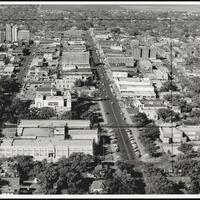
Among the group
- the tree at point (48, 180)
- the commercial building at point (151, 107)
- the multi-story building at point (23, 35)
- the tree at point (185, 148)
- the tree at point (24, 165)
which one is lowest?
the multi-story building at point (23, 35)

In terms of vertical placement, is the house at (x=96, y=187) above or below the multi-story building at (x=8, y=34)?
above

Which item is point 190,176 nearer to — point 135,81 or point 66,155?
point 66,155

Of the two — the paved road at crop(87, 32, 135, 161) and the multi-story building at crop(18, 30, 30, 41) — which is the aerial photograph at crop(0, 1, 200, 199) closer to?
the paved road at crop(87, 32, 135, 161)

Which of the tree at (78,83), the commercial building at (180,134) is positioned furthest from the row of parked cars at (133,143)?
the tree at (78,83)

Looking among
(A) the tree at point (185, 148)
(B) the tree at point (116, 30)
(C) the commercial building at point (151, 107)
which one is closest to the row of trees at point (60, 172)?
(A) the tree at point (185, 148)

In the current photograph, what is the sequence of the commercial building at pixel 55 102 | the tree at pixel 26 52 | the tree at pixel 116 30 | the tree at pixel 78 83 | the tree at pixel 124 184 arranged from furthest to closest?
the tree at pixel 116 30
the tree at pixel 26 52
the tree at pixel 78 83
the commercial building at pixel 55 102
the tree at pixel 124 184

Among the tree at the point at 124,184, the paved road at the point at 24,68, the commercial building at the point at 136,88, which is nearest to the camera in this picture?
the tree at the point at 124,184

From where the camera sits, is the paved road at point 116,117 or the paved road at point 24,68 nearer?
the paved road at point 116,117

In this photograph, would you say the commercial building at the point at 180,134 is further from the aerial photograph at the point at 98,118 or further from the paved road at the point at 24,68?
the paved road at the point at 24,68
